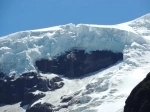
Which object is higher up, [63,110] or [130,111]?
[130,111]

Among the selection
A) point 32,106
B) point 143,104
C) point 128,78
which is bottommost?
point 32,106

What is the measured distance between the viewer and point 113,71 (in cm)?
19162

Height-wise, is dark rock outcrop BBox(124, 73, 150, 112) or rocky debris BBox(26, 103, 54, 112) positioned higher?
dark rock outcrop BBox(124, 73, 150, 112)

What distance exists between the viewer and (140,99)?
102 metres

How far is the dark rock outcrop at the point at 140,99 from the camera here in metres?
98.8

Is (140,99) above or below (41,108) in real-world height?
above

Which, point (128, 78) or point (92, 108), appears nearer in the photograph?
point (92, 108)

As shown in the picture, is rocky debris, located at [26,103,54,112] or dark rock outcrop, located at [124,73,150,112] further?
rocky debris, located at [26,103,54,112]

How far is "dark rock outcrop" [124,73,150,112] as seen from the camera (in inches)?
3891

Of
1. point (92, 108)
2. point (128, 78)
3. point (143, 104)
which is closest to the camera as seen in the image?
point (143, 104)

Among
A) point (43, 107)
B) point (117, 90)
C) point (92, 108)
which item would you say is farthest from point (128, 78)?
point (43, 107)

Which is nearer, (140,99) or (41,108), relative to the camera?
(140,99)

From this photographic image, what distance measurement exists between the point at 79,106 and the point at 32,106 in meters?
26.2

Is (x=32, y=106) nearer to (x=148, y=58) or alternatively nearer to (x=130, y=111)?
(x=148, y=58)
